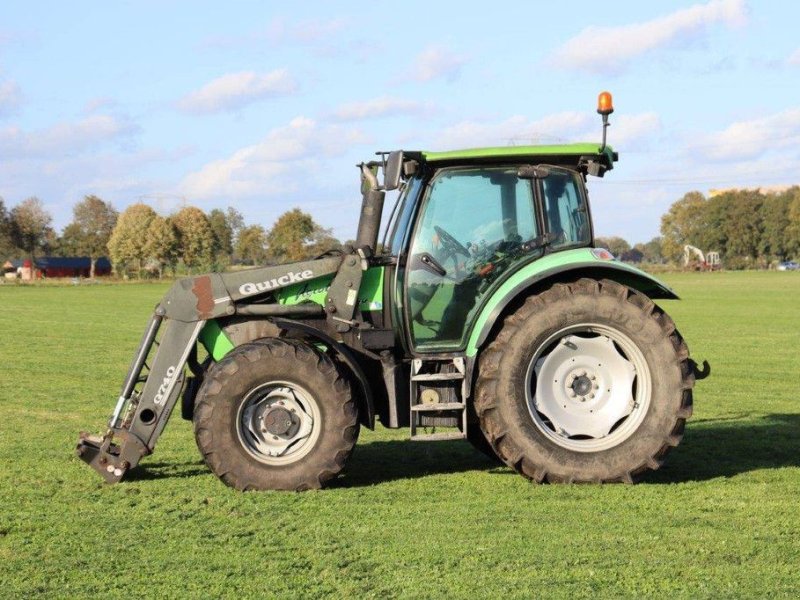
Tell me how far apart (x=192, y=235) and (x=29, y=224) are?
54.8 ft

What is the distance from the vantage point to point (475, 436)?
8.30m

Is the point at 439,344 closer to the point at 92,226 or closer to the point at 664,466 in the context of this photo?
the point at 664,466

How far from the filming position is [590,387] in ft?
24.6

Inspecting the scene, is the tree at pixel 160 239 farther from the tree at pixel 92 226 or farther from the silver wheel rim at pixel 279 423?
the silver wheel rim at pixel 279 423

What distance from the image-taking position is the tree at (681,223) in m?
146

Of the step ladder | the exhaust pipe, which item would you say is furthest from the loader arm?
the step ladder

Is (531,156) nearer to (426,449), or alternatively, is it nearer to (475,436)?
(475,436)

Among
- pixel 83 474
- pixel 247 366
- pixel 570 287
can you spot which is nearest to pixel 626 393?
pixel 570 287

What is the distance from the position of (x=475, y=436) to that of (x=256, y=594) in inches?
142

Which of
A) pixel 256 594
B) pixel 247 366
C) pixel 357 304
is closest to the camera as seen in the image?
pixel 256 594

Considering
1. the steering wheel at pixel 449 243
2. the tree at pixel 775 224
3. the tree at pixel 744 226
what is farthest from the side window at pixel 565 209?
the tree at pixel 744 226

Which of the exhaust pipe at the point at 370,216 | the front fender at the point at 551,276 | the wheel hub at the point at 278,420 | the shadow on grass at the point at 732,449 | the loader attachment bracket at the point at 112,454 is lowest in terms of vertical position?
the shadow on grass at the point at 732,449

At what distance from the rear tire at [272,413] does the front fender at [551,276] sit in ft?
3.37

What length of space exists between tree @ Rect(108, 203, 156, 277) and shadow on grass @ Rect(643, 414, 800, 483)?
10493 cm
